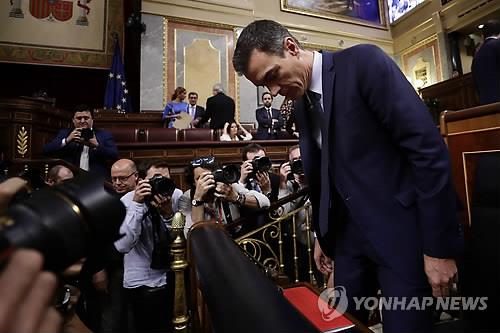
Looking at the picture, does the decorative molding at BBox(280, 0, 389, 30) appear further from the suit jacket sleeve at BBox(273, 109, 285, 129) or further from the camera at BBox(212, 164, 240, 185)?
the camera at BBox(212, 164, 240, 185)

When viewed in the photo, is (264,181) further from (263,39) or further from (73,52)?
(73,52)

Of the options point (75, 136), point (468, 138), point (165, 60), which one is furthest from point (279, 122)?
point (468, 138)

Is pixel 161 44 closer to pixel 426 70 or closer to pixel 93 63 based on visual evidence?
pixel 93 63

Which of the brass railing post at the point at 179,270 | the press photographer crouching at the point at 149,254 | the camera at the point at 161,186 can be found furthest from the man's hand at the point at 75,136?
the brass railing post at the point at 179,270

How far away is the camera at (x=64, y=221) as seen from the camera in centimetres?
32

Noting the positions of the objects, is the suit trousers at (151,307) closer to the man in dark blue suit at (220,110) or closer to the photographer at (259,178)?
the photographer at (259,178)

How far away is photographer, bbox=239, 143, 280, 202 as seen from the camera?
2010 mm

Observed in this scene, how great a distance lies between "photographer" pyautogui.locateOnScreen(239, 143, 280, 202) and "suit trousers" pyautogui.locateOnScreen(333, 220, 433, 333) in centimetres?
99

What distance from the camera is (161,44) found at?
738 cm

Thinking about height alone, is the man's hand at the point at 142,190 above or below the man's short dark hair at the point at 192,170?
below

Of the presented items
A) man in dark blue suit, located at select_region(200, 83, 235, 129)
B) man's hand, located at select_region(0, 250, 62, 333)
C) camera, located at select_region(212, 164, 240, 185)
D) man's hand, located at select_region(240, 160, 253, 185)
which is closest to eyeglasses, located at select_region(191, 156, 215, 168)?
camera, located at select_region(212, 164, 240, 185)

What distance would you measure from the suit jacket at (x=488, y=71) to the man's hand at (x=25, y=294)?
2.30 meters

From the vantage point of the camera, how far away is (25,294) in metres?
0.31

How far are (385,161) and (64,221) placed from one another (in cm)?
83
